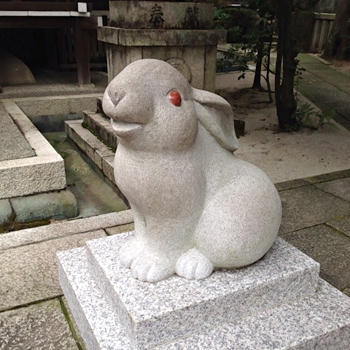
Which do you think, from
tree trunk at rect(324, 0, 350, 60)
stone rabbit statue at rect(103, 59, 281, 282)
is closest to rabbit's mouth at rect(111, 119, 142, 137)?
stone rabbit statue at rect(103, 59, 281, 282)

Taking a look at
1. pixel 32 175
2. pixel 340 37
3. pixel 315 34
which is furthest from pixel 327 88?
pixel 32 175

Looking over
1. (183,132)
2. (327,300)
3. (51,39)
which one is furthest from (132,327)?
(51,39)

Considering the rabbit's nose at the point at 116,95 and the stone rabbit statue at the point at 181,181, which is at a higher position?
the rabbit's nose at the point at 116,95

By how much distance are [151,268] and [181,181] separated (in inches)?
18.1

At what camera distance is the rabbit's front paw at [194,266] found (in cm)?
199

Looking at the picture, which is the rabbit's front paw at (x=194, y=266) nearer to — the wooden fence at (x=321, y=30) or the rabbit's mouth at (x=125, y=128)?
the rabbit's mouth at (x=125, y=128)

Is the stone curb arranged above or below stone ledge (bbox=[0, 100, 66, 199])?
below

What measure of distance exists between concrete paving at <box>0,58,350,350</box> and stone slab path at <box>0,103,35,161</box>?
1086mm

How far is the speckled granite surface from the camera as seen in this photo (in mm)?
1807

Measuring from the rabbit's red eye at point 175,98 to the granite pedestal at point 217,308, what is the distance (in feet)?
2.75

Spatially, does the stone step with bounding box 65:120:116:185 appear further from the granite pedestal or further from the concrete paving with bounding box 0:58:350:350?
the granite pedestal

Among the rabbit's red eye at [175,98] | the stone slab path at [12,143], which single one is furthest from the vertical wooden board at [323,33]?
the rabbit's red eye at [175,98]

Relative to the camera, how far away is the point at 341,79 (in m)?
9.07

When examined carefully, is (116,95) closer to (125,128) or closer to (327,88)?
(125,128)
